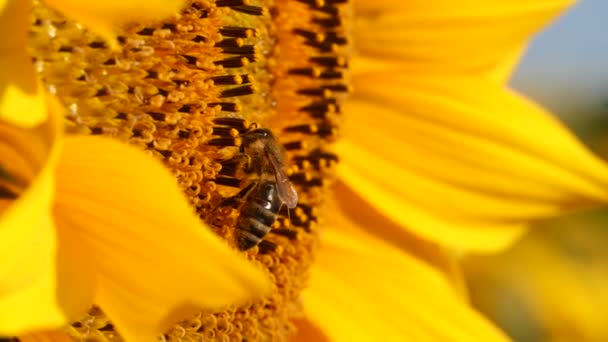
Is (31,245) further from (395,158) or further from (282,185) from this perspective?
(395,158)

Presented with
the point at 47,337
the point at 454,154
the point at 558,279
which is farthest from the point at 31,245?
the point at 558,279

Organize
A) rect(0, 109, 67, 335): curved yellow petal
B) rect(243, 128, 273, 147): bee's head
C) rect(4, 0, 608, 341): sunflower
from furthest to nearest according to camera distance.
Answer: rect(4, 0, 608, 341): sunflower, rect(243, 128, 273, 147): bee's head, rect(0, 109, 67, 335): curved yellow petal

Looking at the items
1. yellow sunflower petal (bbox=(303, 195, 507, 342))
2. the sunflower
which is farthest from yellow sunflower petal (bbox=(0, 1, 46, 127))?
yellow sunflower petal (bbox=(303, 195, 507, 342))

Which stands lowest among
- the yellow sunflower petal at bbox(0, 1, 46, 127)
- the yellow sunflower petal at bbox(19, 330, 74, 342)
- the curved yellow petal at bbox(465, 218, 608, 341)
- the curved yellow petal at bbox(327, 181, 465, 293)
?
the curved yellow petal at bbox(465, 218, 608, 341)

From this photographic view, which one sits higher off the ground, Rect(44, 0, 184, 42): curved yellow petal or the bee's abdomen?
Rect(44, 0, 184, 42): curved yellow petal

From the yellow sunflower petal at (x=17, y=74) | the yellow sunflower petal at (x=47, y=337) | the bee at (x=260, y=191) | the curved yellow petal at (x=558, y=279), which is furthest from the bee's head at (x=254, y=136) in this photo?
the curved yellow petal at (x=558, y=279)

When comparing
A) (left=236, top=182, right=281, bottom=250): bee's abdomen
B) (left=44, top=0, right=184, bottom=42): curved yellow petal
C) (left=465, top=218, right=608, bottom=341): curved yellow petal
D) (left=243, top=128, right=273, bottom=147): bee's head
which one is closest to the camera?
(left=44, top=0, right=184, bottom=42): curved yellow petal

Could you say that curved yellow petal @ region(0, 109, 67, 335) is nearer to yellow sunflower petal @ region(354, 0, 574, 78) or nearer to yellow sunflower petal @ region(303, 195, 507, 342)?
yellow sunflower petal @ region(303, 195, 507, 342)

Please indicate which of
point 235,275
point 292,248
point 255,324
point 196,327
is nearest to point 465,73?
point 292,248
